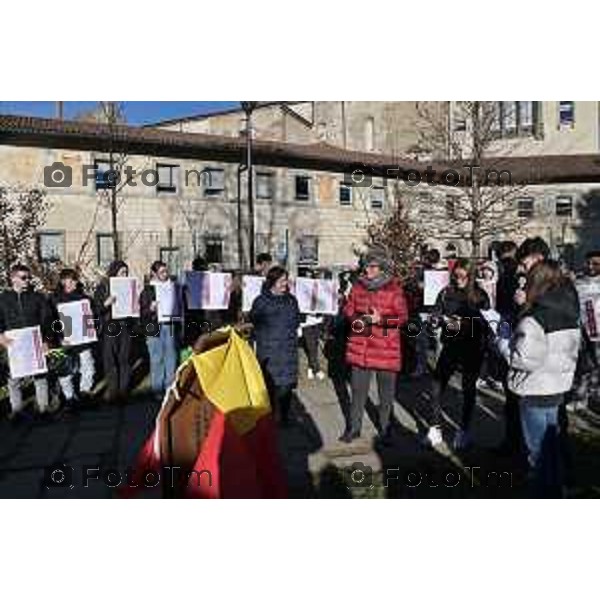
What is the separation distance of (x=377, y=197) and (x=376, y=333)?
23799 millimetres

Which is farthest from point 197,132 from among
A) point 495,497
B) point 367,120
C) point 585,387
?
point 495,497

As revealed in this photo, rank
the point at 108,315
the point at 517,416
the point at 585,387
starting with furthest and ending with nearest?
1. the point at 108,315
2. the point at 585,387
3. the point at 517,416

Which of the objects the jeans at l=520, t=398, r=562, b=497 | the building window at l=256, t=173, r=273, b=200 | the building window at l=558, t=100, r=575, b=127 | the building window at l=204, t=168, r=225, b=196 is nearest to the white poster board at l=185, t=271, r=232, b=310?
the jeans at l=520, t=398, r=562, b=497

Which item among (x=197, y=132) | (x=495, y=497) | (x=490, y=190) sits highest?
(x=197, y=132)

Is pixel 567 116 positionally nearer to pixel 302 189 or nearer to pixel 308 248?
pixel 302 189

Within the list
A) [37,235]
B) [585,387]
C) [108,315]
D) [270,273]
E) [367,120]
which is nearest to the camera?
[270,273]

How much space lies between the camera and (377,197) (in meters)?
30.2

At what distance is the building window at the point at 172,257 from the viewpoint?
28438 millimetres

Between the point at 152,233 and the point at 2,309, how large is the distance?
20.0 m

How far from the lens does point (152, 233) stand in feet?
90.9

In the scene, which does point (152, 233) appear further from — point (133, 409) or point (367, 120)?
point (133, 409)

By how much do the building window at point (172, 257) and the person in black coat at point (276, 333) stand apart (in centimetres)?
2129

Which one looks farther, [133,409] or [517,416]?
[133,409]

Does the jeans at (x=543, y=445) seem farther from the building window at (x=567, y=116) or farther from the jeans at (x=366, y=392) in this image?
the building window at (x=567, y=116)
